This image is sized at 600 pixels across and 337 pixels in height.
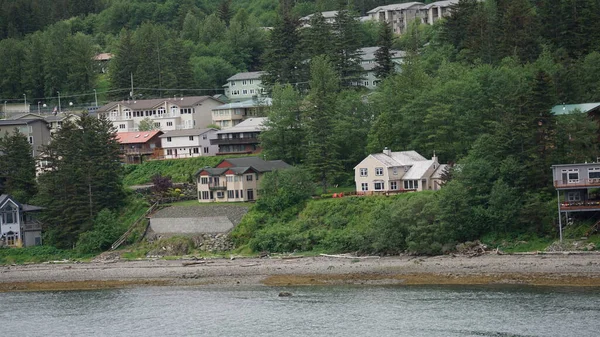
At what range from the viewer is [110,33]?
154375 millimetres

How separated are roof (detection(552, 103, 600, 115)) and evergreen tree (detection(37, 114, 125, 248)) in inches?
1167

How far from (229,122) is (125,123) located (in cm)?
947

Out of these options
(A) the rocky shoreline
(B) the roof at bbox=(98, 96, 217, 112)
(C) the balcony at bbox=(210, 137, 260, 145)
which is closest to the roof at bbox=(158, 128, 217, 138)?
(C) the balcony at bbox=(210, 137, 260, 145)

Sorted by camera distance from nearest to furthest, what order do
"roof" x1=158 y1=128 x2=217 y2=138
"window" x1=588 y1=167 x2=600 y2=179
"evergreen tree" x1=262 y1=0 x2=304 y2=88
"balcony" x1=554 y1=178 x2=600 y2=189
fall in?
"balcony" x1=554 y1=178 x2=600 y2=189 < "window" x1=588 y1=167 x2=600 y2=179 < "roof" x1=158 y1=128 x2=217 y2=138 < "evergreen tree" x1=262 y1=0 x2=304 y2=88

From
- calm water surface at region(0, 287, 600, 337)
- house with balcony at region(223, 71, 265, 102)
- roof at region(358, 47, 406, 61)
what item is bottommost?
calm water surface at region(0, 287, 600, 337)

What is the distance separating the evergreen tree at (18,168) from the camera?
3184 inches

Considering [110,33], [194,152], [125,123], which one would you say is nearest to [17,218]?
[194,152]

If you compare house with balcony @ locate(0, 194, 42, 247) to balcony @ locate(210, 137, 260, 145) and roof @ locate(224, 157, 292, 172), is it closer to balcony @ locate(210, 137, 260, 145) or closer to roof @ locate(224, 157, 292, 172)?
roof @ locate(224, 157, 292, 172)

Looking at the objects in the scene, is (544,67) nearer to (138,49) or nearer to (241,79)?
(241,79)

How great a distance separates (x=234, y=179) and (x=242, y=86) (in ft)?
122

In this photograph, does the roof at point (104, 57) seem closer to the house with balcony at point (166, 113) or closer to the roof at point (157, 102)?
the roof at point (157, 102)

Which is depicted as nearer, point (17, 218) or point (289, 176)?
point (289, 176)

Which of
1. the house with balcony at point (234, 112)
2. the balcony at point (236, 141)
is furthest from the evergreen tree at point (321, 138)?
the house with balcony at point (234, 112)

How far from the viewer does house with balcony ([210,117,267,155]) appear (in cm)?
8662
